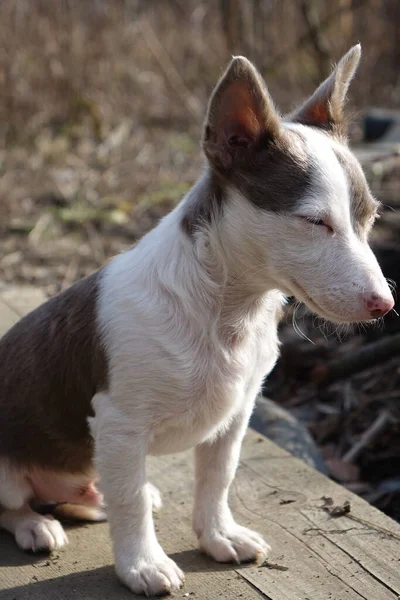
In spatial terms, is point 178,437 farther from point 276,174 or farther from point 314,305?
point 276,174

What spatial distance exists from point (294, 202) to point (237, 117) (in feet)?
1.12

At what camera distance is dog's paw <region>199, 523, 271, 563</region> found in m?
3.11

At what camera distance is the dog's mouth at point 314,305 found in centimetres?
274

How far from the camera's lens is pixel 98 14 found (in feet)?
34.4

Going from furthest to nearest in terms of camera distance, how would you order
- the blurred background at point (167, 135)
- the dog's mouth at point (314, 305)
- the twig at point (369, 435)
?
1. the blurred background at point (167, 135)
2. the twig at point (369, 435)
3. the dog's mouth at point (314, 305)

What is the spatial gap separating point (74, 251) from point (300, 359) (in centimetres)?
212

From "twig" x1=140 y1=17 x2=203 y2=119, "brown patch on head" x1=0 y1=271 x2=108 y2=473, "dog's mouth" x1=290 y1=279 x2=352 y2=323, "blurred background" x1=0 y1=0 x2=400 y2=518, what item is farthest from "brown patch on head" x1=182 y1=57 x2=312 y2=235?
"twig" x1=140 y1=17 x2=203 y2=119

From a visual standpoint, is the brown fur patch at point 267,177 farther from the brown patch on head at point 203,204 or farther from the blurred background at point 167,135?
the blurred background at point 167,135

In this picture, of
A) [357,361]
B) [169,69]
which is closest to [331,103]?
[357,361]

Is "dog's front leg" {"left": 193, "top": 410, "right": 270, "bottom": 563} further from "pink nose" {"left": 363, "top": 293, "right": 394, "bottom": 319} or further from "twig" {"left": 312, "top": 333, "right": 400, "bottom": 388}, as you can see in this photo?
"twig" {"left": 312, "top": 333, "right": 400, "bottom": 388}

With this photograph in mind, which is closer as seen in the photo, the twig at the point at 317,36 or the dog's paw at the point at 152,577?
the dog's paw at the point at 152,577

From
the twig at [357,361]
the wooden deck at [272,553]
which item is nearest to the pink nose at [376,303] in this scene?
the wooden deck at [272,553]

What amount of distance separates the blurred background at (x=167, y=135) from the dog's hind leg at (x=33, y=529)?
5.55 feet

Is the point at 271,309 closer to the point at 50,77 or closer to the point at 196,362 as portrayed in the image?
the point at 196,362
